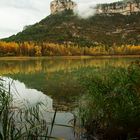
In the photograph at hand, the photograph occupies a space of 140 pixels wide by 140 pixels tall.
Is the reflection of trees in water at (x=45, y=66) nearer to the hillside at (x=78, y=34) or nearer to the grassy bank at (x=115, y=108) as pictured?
the grassy bank at (x=115, y=108)

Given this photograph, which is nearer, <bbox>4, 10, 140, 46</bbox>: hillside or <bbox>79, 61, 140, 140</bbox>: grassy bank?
<bbox>79, 61, 140, 140</bbox>: grassy bank

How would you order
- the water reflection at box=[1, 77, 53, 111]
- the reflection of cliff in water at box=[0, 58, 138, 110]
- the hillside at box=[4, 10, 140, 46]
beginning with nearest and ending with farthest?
the water reflection at box=[1, 77, 53, 111] → the reflection of cliff in water at box=[0, 58, 138, 110] → the hillside at box=[4, 10, 140, 46]

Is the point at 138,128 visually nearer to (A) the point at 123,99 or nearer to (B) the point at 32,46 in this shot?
(A) the point at 123,99

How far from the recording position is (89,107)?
9227 millimetres

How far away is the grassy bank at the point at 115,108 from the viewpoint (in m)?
7.97

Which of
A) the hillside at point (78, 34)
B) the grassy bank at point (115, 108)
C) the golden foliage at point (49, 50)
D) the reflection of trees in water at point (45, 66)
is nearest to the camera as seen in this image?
the grassy bank at point (115, 108)

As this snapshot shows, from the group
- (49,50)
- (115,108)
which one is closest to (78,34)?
(49,50)

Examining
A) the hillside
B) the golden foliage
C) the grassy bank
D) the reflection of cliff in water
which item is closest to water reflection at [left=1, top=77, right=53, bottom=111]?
the reflection of cliff in water

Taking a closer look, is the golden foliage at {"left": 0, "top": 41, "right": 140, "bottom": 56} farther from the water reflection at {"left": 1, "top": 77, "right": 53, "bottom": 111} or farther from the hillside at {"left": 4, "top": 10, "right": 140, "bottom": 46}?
the water reflection at {"left": 1, "top": 77, "right": 53, "bottom": 111}

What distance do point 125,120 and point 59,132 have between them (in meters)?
2.01

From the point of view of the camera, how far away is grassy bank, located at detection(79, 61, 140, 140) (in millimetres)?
7969

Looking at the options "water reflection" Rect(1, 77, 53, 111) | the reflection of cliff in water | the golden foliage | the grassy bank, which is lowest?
the golden foliage

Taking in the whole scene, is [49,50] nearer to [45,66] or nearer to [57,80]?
[45,66]

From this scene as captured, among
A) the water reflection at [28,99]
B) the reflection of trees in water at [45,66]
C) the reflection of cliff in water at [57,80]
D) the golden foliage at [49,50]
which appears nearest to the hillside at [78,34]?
the golden foliage at [49,50]
